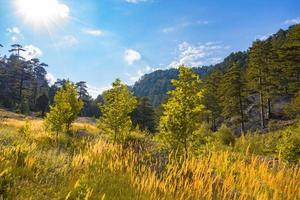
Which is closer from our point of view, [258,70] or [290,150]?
[290,150]

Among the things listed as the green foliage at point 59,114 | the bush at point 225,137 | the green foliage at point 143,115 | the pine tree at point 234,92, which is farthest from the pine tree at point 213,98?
the green foliage at point 59,114

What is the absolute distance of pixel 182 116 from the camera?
9070mm

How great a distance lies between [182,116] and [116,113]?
881 centimetres

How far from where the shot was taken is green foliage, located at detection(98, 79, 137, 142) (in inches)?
690

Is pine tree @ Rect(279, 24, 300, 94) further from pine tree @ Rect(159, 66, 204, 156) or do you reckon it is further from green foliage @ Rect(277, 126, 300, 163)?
pine tree @ Rect(159, 66, 204, 156)

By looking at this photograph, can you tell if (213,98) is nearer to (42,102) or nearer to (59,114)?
(42,102)

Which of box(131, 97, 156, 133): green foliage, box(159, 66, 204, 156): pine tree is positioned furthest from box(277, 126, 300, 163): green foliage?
box(131, 97, 156, 133): green foliage

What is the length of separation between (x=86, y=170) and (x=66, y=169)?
1.06 ft

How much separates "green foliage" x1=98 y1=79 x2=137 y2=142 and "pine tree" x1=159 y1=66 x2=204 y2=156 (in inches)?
328

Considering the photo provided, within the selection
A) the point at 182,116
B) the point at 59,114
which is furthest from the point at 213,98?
the point at 182,116

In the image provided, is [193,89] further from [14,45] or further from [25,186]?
[14,45]

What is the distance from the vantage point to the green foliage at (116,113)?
17531 mm

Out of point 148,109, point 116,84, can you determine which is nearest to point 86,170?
point 116,84

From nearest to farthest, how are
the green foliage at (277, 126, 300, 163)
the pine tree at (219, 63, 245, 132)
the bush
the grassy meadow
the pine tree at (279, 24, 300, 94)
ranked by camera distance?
the grassy meadow → the green foliage at (277, 126, 300, 163) → the bush → the pine tree at (279, 24, 300, 94) → the pine tree at (219, 63, 245, 132)
